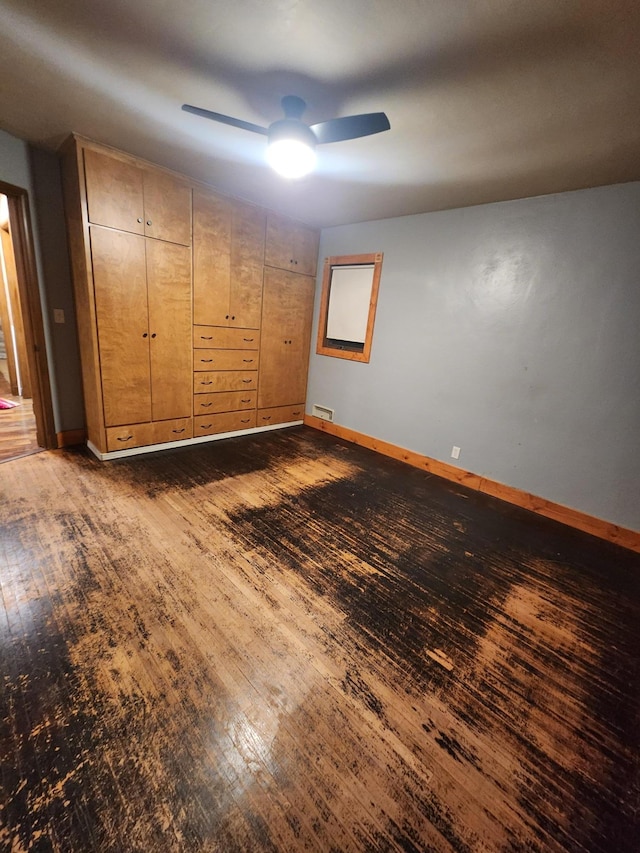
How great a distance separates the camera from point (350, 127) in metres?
1.66

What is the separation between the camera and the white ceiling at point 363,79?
132 centimetres

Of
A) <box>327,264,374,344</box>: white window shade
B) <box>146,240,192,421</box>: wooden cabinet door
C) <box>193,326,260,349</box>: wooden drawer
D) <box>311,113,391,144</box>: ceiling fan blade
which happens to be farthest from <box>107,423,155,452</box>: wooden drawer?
<box>311,113,391,144</box>: ceiling fan blade

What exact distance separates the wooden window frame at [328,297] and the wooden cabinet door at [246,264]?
2.86 ft

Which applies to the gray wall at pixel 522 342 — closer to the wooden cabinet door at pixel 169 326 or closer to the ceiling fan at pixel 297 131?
the ceiling fan at pixel 297 131

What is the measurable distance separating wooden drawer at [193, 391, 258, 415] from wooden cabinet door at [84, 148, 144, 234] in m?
1.60

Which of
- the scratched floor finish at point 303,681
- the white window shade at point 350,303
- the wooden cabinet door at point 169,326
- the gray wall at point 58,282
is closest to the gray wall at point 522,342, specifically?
the white window shade at point 350,303

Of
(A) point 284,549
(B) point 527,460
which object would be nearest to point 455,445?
(B) point 527,460

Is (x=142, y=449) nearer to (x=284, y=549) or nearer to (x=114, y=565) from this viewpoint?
(x=114, y=565)

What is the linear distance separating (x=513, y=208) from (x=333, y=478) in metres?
2.75

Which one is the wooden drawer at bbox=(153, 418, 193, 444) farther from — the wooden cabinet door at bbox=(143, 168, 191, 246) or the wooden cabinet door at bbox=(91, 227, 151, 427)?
the wooden cabinet door at bbox=(143, 168, 191, 246)

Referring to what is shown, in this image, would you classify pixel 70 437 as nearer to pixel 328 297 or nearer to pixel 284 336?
pixel 284 336

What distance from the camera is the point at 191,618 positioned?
1575 mm

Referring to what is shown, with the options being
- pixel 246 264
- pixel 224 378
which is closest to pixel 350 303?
pixel 246 264

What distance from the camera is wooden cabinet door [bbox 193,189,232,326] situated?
3.18 meters
